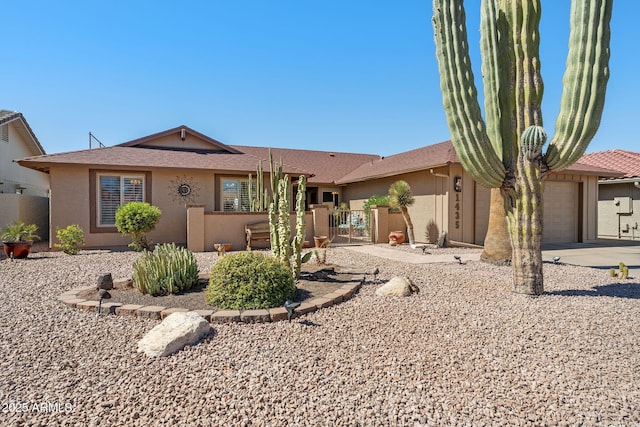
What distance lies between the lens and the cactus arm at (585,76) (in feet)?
17.4

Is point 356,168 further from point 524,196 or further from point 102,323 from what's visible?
point 102,323

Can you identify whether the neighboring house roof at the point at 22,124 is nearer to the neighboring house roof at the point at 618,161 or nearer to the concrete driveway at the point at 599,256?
the concrete driveway at the point at 599,256

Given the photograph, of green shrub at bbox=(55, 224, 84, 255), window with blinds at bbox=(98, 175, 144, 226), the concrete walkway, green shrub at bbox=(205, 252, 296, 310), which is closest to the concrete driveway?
the concrete walkway

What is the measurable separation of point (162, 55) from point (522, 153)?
1024cm

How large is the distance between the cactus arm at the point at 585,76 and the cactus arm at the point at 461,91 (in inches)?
41.8

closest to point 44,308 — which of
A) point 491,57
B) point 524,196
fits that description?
point 524,196

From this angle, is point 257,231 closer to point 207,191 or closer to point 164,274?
point 207,191

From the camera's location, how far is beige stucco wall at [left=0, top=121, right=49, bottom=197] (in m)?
15.9

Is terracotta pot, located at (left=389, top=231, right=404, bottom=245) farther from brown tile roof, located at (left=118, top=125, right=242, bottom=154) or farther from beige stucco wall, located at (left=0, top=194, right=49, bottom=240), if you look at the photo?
beige stucco wall, located at (left=0, top=194, right=49, bottom=240)

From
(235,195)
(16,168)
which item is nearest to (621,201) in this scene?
(235,195)

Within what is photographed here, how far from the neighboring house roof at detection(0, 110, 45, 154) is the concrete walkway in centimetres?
1610

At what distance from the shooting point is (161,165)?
1223cm

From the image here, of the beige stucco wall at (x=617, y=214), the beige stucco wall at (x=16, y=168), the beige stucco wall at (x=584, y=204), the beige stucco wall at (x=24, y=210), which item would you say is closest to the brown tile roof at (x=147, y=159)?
the beige stucco wall at (x=24, y=210)

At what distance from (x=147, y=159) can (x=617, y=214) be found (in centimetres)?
2229
